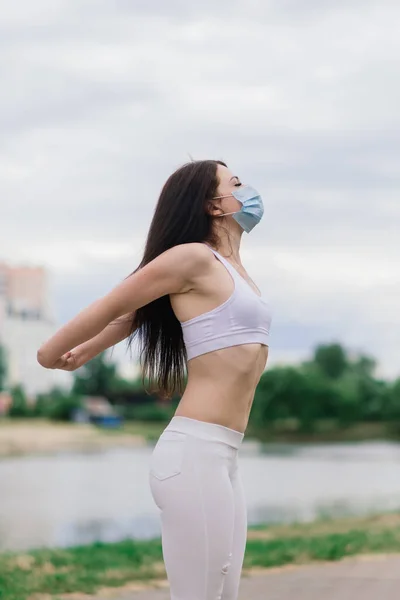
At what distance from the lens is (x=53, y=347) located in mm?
2875

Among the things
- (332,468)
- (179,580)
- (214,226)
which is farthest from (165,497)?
(332,468)

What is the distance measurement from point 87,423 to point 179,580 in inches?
2469

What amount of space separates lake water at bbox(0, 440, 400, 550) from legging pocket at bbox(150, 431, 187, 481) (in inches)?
437

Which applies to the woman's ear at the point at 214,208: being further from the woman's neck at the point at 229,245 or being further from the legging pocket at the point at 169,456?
the legging pocket at the point at 169,456

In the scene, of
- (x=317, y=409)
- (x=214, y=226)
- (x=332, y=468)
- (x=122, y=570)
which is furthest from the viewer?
(x=317, y=409)

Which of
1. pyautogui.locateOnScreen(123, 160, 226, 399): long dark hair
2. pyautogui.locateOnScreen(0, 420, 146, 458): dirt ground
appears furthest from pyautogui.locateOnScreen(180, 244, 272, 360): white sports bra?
pyautogui.locateOnScreen(0, 420, 146, 458): dirt ground

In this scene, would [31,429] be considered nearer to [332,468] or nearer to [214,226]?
[332,468]

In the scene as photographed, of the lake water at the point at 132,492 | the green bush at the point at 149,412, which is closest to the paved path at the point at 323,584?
the lake water at the point at 132,492

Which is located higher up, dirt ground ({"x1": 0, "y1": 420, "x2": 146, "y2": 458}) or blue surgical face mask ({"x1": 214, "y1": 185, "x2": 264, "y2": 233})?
dirt ground ({"x1": 0, "y1": 420, "x2": 146, "y2": 458})

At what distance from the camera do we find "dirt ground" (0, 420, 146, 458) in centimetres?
5503

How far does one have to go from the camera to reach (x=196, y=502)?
106 inches

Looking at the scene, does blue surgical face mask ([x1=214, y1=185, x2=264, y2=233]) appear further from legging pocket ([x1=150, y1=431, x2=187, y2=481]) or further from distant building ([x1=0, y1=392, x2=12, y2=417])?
distant building ([x1=0, y1=392, x2=12, y2=417])

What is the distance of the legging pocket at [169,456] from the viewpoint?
270 cm

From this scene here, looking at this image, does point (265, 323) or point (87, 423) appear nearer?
point (265, 323)
